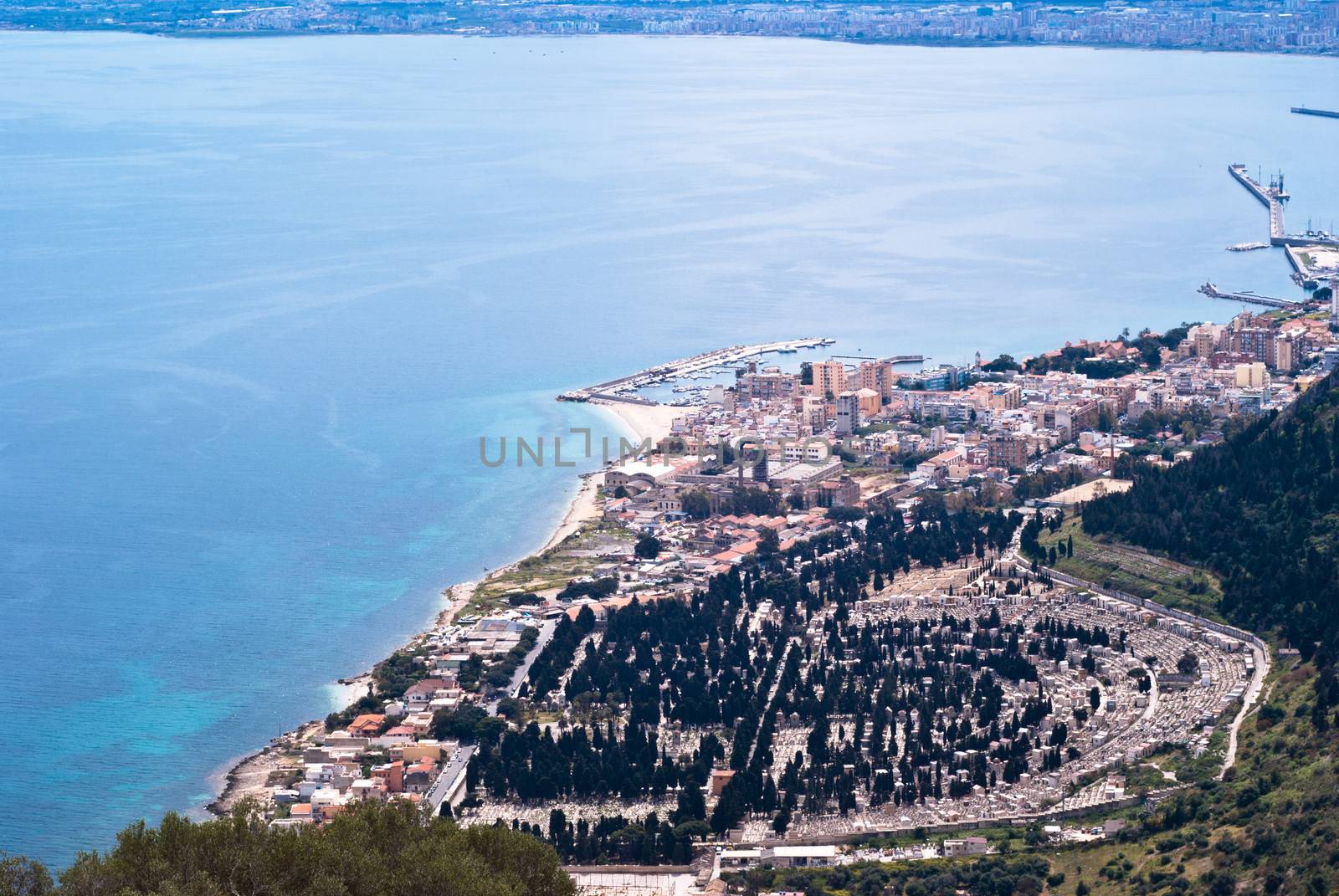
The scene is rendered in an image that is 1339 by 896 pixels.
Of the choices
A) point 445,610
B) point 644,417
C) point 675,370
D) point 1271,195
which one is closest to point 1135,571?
point 445,610

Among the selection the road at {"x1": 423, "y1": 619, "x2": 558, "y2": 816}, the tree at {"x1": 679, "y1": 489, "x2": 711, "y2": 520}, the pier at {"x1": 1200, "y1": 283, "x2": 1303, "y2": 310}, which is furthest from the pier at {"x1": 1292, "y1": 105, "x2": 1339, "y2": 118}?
the road at {"x1": 423, "y1": 619, "x2": 558, "y2": 816}

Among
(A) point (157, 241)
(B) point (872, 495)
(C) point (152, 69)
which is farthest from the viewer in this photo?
(C) point (152, 69)

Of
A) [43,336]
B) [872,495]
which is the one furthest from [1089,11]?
[872,495]

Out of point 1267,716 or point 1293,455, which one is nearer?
point 1267,716

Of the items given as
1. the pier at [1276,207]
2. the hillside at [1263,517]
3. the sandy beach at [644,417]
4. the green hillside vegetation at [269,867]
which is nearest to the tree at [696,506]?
the sandy beach at [644,417]

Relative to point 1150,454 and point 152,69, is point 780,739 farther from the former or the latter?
point 152,69

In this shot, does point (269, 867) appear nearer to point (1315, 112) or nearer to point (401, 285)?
point (401, 285)

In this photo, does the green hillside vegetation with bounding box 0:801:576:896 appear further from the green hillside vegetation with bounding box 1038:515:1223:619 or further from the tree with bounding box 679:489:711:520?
the tree with bounding box 679:489:711:520
